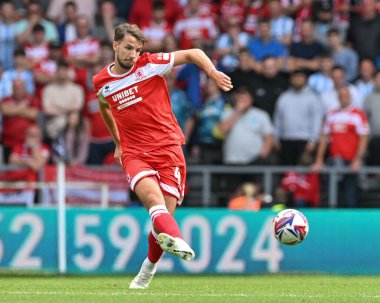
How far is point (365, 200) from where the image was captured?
17922 mm

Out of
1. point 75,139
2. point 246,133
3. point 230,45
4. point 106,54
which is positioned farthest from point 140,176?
point 230,45

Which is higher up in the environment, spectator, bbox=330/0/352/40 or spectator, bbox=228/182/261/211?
spectator, bbox=330/0/352/40

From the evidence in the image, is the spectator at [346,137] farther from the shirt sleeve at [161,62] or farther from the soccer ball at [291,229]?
the shirt sleeve at [161,62]

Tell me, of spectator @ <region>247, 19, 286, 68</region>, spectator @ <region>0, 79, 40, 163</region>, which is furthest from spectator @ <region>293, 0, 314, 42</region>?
spectator @ <region>0, 79, 40, 163</region>

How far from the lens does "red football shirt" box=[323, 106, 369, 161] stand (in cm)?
1756

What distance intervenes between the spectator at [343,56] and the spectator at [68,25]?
→ 4.97 meters

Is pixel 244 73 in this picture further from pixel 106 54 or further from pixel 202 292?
pixel 202 292

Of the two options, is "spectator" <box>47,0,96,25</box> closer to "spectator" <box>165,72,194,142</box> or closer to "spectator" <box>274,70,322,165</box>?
"spectator" <box>165,72,194,142</box>

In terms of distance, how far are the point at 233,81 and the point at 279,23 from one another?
2134 millimetres

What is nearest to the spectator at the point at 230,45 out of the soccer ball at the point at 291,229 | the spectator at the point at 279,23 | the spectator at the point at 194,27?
the spectator at the point at 194,27

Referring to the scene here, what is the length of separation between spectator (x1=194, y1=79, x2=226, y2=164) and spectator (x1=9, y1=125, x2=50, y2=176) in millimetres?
2723

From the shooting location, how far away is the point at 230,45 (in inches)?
789

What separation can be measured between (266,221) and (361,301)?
265 inches

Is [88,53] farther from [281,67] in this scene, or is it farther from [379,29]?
[379,29]
